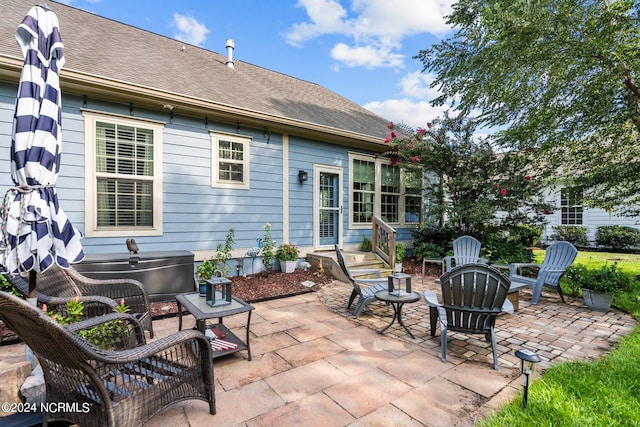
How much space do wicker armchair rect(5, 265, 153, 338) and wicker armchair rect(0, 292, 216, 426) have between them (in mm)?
870

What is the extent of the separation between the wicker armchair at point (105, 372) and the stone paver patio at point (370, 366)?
307 mm

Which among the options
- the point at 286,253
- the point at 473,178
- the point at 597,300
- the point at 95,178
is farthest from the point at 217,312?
the point at 473,178

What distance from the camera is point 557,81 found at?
6.07 metres

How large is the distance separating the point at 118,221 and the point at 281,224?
10.3 feet

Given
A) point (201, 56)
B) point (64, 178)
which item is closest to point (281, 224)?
point (64, 178)

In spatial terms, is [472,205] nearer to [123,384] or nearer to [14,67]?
[123,384]

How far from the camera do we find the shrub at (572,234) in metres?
13.5

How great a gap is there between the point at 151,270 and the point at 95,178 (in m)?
1.82

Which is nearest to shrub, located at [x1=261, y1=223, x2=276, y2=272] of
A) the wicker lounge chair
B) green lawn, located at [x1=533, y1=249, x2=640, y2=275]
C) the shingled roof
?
the shingled roof

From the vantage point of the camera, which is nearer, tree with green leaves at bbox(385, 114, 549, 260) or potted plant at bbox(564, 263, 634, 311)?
potted plant at bbox(564, 263, 634, 311)

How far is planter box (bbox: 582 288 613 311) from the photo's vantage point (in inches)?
180

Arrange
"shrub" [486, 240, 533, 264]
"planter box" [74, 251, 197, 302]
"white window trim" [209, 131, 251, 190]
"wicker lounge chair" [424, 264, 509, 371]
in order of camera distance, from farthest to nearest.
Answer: "shrub" [486, 240, 533, 264], "white window trim" [209, 131, 251, 190], "planter box" [74, 251, 197, 302], "wicker lounge chair" [424, 264, 509, 371]

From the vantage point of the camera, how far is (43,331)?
5.11 ft

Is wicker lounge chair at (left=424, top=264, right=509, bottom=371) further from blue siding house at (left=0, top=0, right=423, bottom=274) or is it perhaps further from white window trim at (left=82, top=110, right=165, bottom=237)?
white window trim at (left=82, top=110, right=165, bottom=237)
